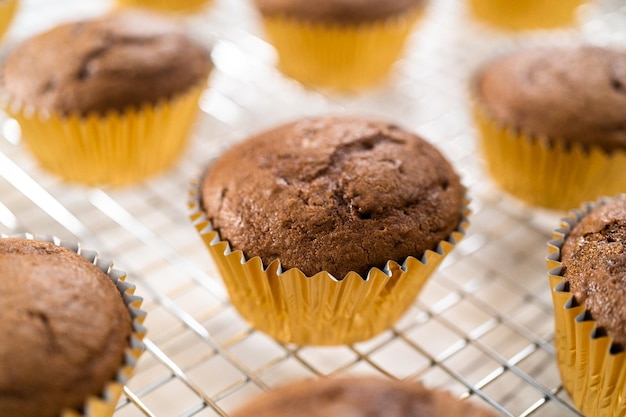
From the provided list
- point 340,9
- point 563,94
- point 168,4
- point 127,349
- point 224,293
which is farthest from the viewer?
point 168,4

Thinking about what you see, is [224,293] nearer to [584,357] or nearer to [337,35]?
[584,357]

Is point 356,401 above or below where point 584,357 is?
above

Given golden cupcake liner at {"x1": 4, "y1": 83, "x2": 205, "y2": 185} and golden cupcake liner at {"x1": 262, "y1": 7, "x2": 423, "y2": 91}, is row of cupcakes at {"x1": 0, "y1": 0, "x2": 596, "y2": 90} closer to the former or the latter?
golden cupcake liner at {"x1": 262, "y1": 7, "x2": 423, "y2": 91}

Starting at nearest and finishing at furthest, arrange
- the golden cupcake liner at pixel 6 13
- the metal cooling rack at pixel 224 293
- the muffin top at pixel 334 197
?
1. the muffin top at pixel 334 197
2. the metal cooling rack at pixel 224 293
3. the golden cupcake liner at pixel 6 13

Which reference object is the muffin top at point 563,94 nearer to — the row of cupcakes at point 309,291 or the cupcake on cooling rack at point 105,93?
the row of cupcakes at point 309,291

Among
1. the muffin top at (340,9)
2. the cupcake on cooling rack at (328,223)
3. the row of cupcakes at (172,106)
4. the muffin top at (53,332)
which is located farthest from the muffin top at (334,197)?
the muffin top at (340,9)

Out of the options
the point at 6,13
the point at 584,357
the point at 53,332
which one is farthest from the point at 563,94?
the point at 6,13

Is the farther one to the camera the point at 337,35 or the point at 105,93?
the point at 337,35

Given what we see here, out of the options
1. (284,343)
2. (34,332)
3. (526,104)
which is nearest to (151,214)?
(284,343)
